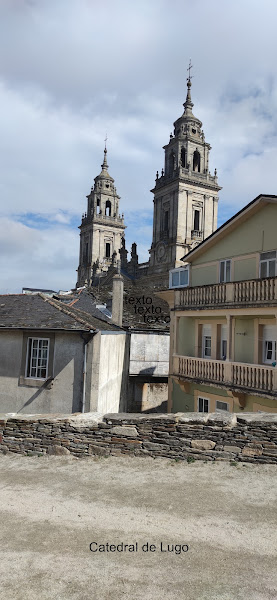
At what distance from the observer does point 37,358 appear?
14.3 m

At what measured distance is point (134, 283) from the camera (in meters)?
64.9

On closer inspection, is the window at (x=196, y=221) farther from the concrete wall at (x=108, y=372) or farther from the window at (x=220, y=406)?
the window at (x=220, y=406)

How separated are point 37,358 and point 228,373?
758cm

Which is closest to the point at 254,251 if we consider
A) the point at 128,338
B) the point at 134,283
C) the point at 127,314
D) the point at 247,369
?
the point at 247,369

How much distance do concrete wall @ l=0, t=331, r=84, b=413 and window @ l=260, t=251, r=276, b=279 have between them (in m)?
8.13

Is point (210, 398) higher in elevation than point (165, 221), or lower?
lower

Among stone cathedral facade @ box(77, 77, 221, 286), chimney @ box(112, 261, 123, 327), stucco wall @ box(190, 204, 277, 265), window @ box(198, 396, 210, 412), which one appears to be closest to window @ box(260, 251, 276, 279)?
stucco wall @ box(190, 204, 277, 265)

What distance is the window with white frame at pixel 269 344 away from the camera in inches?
631

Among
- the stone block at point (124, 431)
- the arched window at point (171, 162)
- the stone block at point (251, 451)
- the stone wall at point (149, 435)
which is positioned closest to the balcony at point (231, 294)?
the stone wall at point (149, 435)

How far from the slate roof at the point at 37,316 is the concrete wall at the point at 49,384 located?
0.40 metres

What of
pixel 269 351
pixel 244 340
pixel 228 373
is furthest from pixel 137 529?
pixel 244 340

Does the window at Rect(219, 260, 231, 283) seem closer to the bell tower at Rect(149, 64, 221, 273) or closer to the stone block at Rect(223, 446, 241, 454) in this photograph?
the stone block at Rect(223, 446, 241, 454)

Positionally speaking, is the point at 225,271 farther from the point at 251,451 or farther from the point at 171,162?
the point at 171,162

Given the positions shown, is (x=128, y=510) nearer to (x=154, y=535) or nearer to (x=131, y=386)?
(x=154, y=535)
